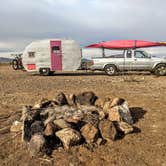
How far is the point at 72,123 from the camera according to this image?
25.4ft

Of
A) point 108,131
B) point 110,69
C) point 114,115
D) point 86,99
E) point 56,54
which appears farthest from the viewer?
point 56,54

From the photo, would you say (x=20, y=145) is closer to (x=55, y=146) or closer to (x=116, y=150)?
(x=55, y=146)

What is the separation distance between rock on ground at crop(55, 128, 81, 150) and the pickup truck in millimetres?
17061

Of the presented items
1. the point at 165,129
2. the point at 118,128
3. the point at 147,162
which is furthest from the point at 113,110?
the point at 147,162

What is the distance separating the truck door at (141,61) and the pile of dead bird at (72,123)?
14826 millimetres

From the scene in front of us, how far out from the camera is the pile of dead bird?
707 cm

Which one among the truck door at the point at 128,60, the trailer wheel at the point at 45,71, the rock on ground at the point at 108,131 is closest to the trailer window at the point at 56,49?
the trailer wheel at the point at 45,71

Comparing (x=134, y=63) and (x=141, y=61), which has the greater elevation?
(x=141, y=61)

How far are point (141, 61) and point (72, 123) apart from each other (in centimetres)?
1666

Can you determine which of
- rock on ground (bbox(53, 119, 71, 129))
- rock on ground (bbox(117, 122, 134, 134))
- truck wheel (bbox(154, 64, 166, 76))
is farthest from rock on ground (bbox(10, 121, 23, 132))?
truck wheel (bbox(154, 64, 166, 76))

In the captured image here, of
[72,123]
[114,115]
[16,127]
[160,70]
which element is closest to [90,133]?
[72,123]

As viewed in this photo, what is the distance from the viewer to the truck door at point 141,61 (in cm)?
2370

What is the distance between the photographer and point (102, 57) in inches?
969

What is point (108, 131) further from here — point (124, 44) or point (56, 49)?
point (124, 44)
